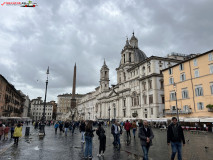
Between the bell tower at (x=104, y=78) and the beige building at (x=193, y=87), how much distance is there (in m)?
44.8

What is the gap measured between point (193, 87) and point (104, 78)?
53547mm

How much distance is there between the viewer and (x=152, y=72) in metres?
42.5

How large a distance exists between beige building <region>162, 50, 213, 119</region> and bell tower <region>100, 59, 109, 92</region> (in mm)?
44765

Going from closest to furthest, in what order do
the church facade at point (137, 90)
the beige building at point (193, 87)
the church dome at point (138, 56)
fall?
the beige building at point (193, 87)
the church facade at point (137, 90)
the church dome at point (138, 56)

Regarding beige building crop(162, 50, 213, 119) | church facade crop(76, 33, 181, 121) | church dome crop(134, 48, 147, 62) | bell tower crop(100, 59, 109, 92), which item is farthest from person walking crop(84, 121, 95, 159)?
bell tower crop(100, 59, 109, 92)

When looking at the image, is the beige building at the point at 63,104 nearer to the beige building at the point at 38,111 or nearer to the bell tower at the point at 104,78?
the beige building at the point at 38,111

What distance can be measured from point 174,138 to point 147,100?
37807 mm

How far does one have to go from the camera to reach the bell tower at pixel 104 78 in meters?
80.7

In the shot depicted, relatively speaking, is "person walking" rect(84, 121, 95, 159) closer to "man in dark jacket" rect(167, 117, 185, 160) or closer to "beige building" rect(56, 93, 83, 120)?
"man in dark jacket" rect(167, 117, 185, 160)

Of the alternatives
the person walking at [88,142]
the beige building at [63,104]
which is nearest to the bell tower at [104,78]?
the beige building at [63,104]

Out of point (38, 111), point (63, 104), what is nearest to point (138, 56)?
point (63, 104)

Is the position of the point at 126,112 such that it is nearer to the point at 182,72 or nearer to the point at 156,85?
the point at 156,85

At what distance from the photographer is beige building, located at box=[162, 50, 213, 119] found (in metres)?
28.7

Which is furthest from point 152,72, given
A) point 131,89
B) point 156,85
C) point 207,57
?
point 207,57
